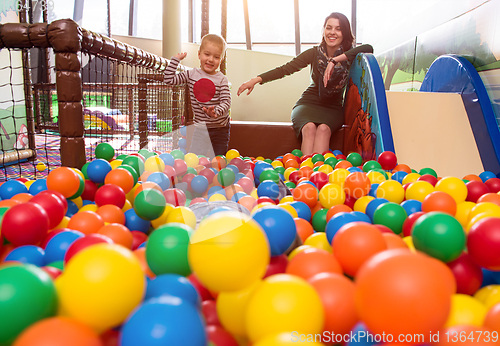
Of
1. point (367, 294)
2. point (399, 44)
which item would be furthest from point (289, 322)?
point (399, 44)

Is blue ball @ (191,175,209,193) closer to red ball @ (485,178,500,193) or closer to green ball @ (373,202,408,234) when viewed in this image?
green ball @ (373,202,408,234)

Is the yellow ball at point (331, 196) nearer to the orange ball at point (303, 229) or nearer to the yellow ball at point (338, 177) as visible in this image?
the yellow ball at point (338, 177)

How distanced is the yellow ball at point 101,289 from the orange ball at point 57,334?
2 cm

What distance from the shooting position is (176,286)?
1.48 feet

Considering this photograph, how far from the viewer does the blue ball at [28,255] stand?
65 centimetres

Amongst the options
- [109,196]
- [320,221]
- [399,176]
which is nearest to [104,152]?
[109,196]

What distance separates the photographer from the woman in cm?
230

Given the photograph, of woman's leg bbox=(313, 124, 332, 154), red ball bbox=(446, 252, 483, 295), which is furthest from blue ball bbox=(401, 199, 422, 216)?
woman's leg bbox=(313, 124, 332, 154)

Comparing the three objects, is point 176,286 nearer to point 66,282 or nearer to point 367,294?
point 66,282

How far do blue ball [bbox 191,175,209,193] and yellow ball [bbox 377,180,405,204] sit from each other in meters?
→ 0.75

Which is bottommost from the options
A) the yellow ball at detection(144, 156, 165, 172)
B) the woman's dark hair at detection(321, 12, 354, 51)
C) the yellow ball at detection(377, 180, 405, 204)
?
the yellow ball at detection(377, 180, 405, 204)

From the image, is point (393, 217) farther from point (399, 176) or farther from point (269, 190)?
point (399, 176)

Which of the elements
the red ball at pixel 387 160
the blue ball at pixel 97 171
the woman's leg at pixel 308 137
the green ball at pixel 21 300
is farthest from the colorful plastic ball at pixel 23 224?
the woman's leg at pixel 308 137

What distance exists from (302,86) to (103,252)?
5.87m
